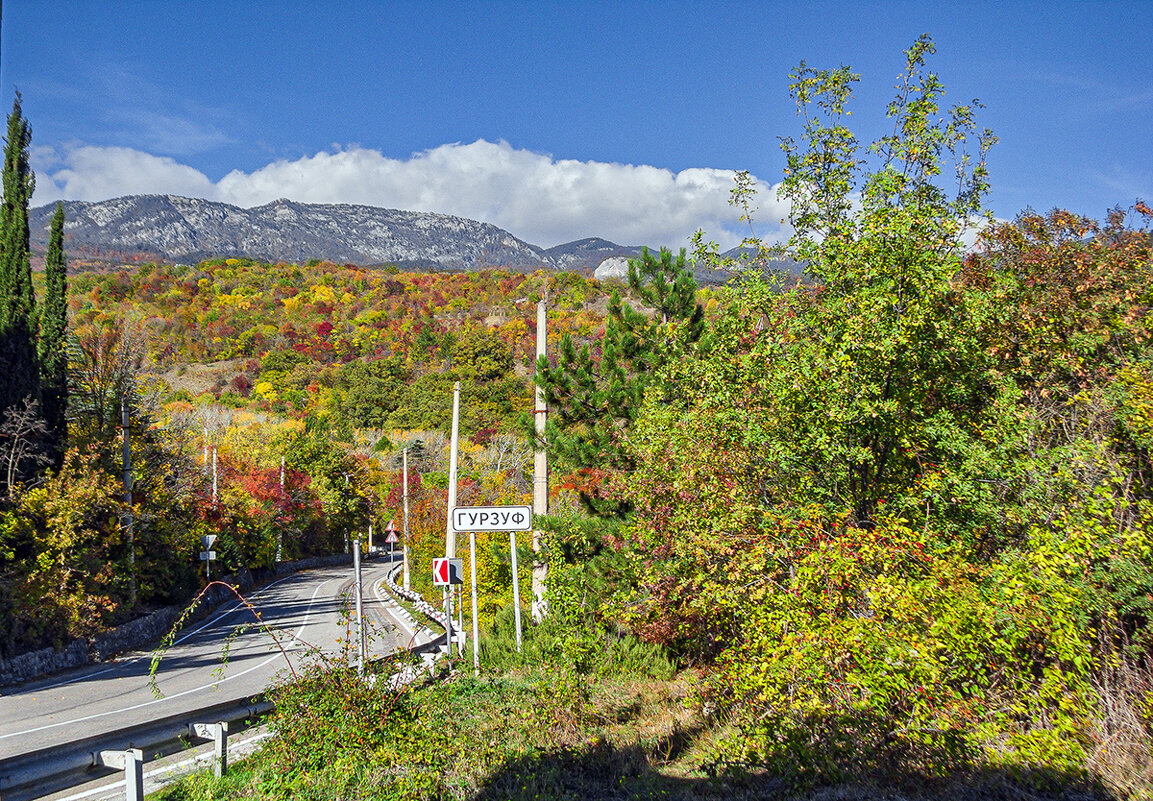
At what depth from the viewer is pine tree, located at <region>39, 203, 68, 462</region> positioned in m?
24.0

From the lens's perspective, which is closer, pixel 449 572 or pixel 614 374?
pixel 449 572

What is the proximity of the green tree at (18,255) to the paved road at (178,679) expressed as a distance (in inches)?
350

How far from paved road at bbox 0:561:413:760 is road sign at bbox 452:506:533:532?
1.92m

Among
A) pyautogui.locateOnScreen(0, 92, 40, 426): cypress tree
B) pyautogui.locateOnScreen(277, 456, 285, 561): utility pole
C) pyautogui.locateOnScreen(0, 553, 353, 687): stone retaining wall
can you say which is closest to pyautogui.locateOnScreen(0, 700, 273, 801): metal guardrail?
pyautogui.locateOnScreen(0, 553, 353, 687): stone retaining wall

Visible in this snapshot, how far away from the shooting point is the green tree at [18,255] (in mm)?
21516

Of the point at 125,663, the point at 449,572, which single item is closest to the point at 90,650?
the point at 125,663

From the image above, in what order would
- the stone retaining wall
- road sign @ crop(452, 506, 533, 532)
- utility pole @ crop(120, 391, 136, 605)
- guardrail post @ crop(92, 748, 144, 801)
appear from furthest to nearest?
utility pole @ crop(120, 391, 136, 605) → the stone retaining wall → road sign @ crop(452, 506, 533, 532) → guardrail post @ crop(92, 748, 144, 801)

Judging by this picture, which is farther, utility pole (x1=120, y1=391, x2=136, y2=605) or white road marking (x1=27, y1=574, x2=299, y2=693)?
utility pole (x1=120, y1=391, x2=136, y2=605)

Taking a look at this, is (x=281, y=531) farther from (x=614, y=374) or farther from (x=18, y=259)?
(x=614, y=374)

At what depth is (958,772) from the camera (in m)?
6.01

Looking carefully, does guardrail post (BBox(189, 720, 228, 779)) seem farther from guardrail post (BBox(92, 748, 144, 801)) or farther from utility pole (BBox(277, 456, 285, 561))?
utility pole (BBox(277, 456, 285, 561))

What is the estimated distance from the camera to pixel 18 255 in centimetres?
2280

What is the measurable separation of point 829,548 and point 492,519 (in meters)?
5.32

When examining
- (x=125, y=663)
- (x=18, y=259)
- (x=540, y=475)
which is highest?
(x=18, y=259)
